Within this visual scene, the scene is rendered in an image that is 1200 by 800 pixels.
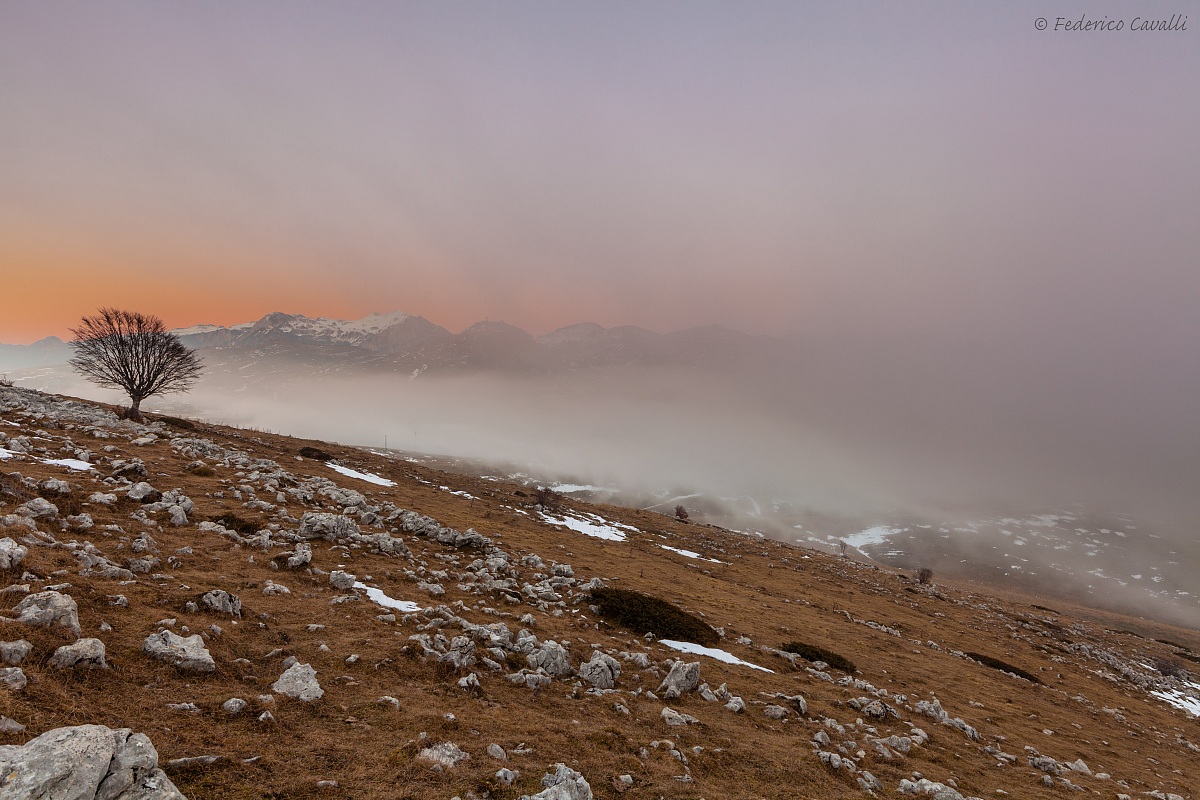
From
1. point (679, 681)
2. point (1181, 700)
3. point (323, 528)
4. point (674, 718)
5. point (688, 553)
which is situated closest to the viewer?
point (674, 718)

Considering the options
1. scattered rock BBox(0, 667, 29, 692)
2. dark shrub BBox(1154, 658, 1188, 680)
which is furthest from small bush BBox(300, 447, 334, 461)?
dark shrub BBox(1154, 658, 1188, 680)

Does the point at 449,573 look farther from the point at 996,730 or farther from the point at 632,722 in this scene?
the point at 996,730

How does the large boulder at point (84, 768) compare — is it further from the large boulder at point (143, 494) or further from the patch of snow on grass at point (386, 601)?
the large boulder at point (143, 494)

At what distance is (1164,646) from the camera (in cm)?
9106

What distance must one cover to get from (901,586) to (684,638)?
225ft

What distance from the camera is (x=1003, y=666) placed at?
122 feet

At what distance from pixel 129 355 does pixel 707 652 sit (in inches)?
2584

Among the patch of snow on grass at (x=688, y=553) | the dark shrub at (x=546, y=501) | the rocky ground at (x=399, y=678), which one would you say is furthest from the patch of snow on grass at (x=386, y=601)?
the dark shrub at (x=546, y=501)

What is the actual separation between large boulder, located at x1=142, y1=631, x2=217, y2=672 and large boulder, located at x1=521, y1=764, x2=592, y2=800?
25.3 ft

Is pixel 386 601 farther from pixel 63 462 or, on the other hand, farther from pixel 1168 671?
pixel 1168 671

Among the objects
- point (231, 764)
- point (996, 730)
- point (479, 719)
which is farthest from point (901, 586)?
point (231, 764)

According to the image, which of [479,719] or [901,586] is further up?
[479,719]

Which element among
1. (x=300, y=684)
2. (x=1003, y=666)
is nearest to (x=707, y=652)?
(x=300, y=684)

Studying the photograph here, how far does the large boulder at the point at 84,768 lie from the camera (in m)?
5.47
